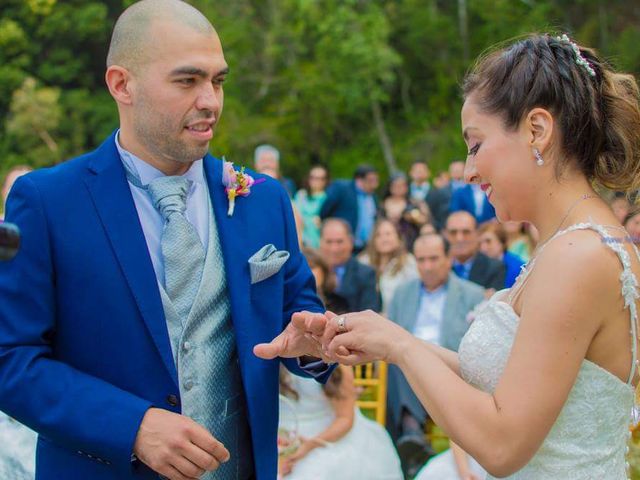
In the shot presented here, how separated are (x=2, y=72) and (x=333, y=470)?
1692cm

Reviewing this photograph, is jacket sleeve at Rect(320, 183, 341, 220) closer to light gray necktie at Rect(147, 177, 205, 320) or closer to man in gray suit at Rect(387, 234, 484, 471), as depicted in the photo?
man in gray suit at Rect(387, 234, 484, 471)

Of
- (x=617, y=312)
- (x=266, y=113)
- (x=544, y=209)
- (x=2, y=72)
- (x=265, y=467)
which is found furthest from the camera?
(x=266, y=113)

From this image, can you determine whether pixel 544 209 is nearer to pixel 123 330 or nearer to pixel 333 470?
pixel 123 330

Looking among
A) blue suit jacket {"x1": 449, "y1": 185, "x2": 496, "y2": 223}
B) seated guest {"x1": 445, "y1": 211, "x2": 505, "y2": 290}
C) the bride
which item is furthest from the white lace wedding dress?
blue suit jacket {"x1": 449, "y1": 185, "x2": 496, "y2": 223}

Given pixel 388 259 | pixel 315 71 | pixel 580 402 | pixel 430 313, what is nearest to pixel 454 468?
pixel 430 313

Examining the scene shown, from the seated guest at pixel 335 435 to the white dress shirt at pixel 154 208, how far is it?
8.36 feet

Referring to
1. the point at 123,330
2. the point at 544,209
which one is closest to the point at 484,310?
the point at 544,209

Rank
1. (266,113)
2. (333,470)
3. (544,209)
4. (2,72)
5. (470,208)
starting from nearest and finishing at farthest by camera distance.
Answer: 1. (544,209)
2. (333,470)
3. (470,208)
4. (2,72)
5. (266,113)

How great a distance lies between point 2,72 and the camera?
63.9ft

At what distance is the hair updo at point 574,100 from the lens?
7.32ft

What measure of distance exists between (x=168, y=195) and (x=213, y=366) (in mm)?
553

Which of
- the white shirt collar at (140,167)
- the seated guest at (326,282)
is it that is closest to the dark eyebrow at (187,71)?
the white shirt collar at (140,167)

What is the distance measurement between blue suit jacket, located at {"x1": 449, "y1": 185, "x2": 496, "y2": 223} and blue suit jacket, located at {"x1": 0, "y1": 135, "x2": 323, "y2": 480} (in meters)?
9.02

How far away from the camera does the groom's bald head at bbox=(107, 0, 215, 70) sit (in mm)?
2711
